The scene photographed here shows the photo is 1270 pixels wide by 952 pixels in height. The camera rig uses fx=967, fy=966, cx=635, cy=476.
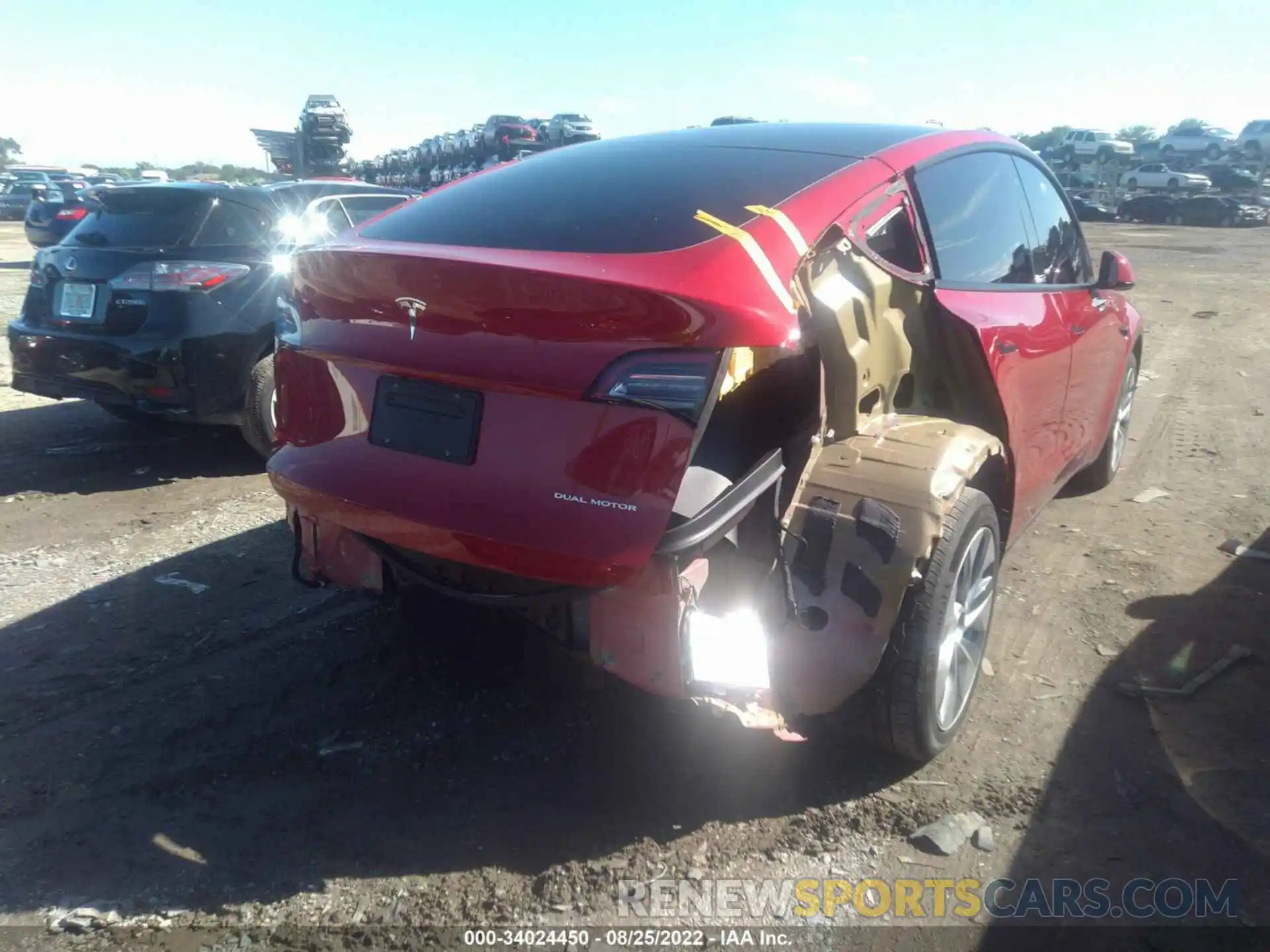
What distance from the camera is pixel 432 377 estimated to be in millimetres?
2467

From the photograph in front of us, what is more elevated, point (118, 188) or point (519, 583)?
point (118, 188)

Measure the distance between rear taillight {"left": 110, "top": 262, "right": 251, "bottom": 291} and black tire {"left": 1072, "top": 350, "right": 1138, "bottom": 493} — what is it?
194 inches

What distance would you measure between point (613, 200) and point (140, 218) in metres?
4.12

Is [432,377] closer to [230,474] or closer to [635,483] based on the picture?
[635,483]

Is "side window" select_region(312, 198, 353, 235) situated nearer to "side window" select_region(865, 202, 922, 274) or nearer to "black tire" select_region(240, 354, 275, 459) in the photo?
"black tire" select_region(240, 354, 275, 459)

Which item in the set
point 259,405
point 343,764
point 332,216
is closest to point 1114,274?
point 343,764

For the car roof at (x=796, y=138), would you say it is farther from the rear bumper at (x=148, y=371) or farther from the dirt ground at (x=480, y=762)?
the rear bumper at (x=148, y=371)

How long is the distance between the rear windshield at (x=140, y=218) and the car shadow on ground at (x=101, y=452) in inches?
50.2

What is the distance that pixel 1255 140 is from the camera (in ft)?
139

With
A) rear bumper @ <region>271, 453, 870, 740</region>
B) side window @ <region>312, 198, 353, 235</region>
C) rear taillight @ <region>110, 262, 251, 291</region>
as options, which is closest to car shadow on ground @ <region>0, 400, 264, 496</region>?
rear taillight @ <region>110, 262, 251, 291</region>

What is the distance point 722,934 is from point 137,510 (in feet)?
13.2

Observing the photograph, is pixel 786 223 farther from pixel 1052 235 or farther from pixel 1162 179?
pixel 1162 179

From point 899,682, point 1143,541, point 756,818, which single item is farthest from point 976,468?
point 1143,541
